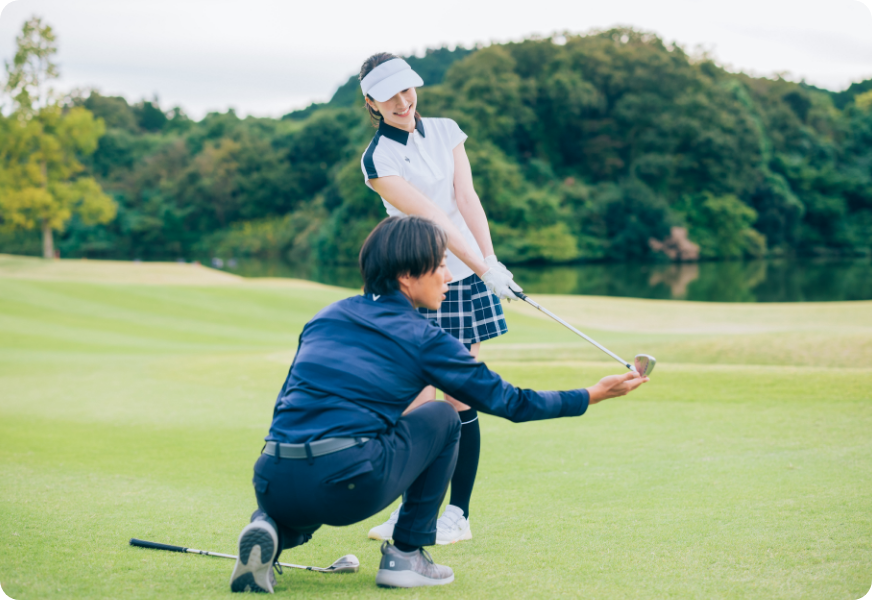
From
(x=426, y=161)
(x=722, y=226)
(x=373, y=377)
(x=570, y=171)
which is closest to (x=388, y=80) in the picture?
(x=426, y=161)

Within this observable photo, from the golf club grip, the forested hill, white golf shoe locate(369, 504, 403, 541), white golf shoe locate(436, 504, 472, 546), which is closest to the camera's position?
the golf club grip

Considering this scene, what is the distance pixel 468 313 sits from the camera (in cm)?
321

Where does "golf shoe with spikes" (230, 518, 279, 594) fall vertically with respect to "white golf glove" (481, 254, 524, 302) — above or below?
below

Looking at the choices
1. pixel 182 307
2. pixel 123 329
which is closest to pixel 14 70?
pixel 182 307

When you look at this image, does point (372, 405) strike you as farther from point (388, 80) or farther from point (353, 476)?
point (388, 80)

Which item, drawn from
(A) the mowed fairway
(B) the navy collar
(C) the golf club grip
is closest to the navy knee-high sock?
(A) the mowed fairway

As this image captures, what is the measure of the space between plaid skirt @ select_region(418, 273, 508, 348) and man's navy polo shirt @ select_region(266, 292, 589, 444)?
894 millimetres

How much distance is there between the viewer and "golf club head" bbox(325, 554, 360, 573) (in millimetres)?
2506

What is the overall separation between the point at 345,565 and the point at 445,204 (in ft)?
5.21

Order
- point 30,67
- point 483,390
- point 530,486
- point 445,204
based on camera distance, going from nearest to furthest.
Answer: point 483,390 < point 445,204 < point 530,486 < point 30,67

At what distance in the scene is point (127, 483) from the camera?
3854 mm

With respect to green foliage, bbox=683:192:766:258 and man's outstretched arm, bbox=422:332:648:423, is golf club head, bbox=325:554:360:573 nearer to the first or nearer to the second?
man's outstretched arm, bbox=422:332:648:423

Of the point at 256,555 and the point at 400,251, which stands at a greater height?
the point at 400,251

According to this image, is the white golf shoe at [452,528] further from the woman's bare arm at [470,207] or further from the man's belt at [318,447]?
the woman's bare arm at [470,207]
